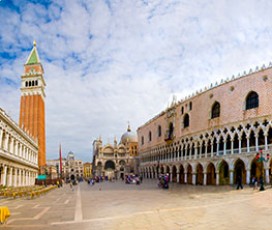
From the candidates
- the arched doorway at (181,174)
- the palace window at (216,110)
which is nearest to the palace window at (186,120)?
the palace window at (216,110)

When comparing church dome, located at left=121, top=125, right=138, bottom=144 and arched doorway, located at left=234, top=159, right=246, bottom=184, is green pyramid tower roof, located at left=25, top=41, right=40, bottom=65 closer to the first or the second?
church dome, located at left=121, top=125, right=138, bottom=144

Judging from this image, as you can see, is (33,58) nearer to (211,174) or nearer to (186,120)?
(186,120)

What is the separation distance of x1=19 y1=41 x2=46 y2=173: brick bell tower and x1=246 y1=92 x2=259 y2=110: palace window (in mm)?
47670

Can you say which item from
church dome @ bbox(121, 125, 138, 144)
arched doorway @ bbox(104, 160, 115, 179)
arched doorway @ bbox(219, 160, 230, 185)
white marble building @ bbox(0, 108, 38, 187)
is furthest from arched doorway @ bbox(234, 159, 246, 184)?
church dome @ bbox(121, 125, 138, 144)

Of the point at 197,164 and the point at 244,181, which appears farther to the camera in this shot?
the point at 197,164

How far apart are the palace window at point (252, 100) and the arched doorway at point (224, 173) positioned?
25.0ft

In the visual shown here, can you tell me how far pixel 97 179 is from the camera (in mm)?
60500

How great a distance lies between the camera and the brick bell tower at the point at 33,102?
224ft

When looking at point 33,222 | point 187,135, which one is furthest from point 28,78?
point 33,222

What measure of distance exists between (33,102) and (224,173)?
A: 4904 centimetres

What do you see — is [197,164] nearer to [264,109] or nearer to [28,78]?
[264,109]

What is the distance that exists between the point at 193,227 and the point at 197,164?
31507 mm

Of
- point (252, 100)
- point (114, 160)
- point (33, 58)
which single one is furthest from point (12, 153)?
point (114, 160)

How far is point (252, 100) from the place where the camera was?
106ft
